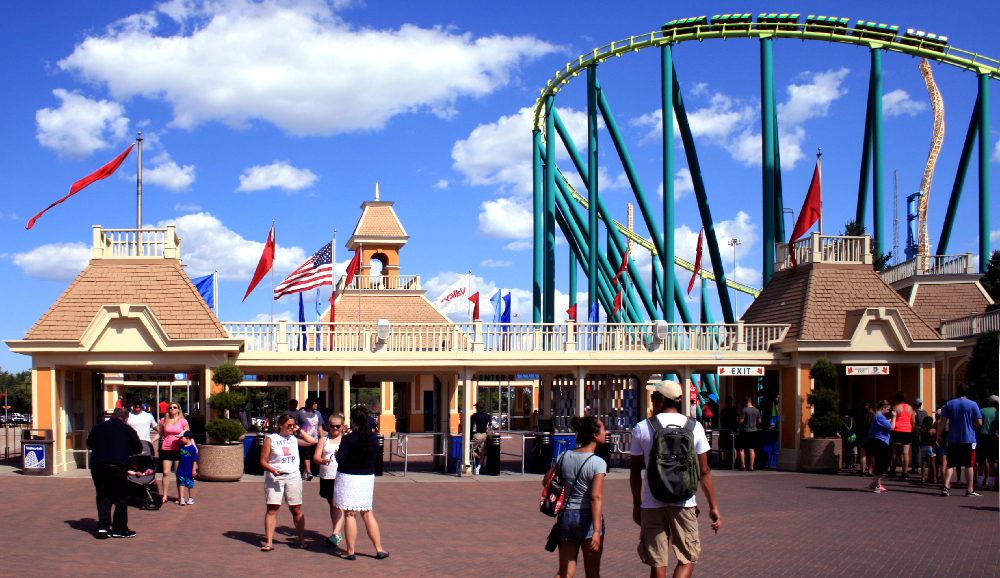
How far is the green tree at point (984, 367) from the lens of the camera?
20.4m

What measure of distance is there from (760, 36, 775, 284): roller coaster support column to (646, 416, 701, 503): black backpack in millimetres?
21882

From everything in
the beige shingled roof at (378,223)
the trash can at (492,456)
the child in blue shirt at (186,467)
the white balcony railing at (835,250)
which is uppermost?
the beige shingled roof at (378,223)

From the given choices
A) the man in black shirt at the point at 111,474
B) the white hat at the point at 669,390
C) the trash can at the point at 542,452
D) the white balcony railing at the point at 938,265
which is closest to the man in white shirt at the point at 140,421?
the man in black shirt at the point at 111,474

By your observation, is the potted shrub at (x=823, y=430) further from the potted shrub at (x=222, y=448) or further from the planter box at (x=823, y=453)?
the potted shrub at (x=222, y=448)

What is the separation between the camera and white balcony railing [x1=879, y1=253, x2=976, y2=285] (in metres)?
30.6

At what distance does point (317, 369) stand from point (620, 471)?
6922 millimetres

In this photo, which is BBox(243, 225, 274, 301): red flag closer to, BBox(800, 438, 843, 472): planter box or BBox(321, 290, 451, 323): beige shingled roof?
BBox(800, 438, 843, 472): planter box

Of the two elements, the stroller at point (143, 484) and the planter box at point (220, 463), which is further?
the planter box at point (220, 463)

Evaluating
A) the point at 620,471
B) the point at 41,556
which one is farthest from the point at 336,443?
the point at 620,471

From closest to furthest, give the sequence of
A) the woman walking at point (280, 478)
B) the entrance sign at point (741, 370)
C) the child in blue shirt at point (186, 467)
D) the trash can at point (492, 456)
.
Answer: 1. the woman walking at point (280, 478)
2. the child in blue shirt at point (186, 467)
3. the trash can at point (492, 456)
4. the entrance sign at point (741, 370)

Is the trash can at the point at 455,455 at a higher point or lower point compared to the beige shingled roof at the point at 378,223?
lower

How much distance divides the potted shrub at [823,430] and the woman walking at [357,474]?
12065 millimetres

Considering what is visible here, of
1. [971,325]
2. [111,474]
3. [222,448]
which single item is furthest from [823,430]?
[111,474]

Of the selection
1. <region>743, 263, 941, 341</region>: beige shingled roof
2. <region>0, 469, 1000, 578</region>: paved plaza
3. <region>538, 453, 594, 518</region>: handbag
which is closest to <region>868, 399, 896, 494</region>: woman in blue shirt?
<region>0, 469, 1000, 578</region>: paved plaza
